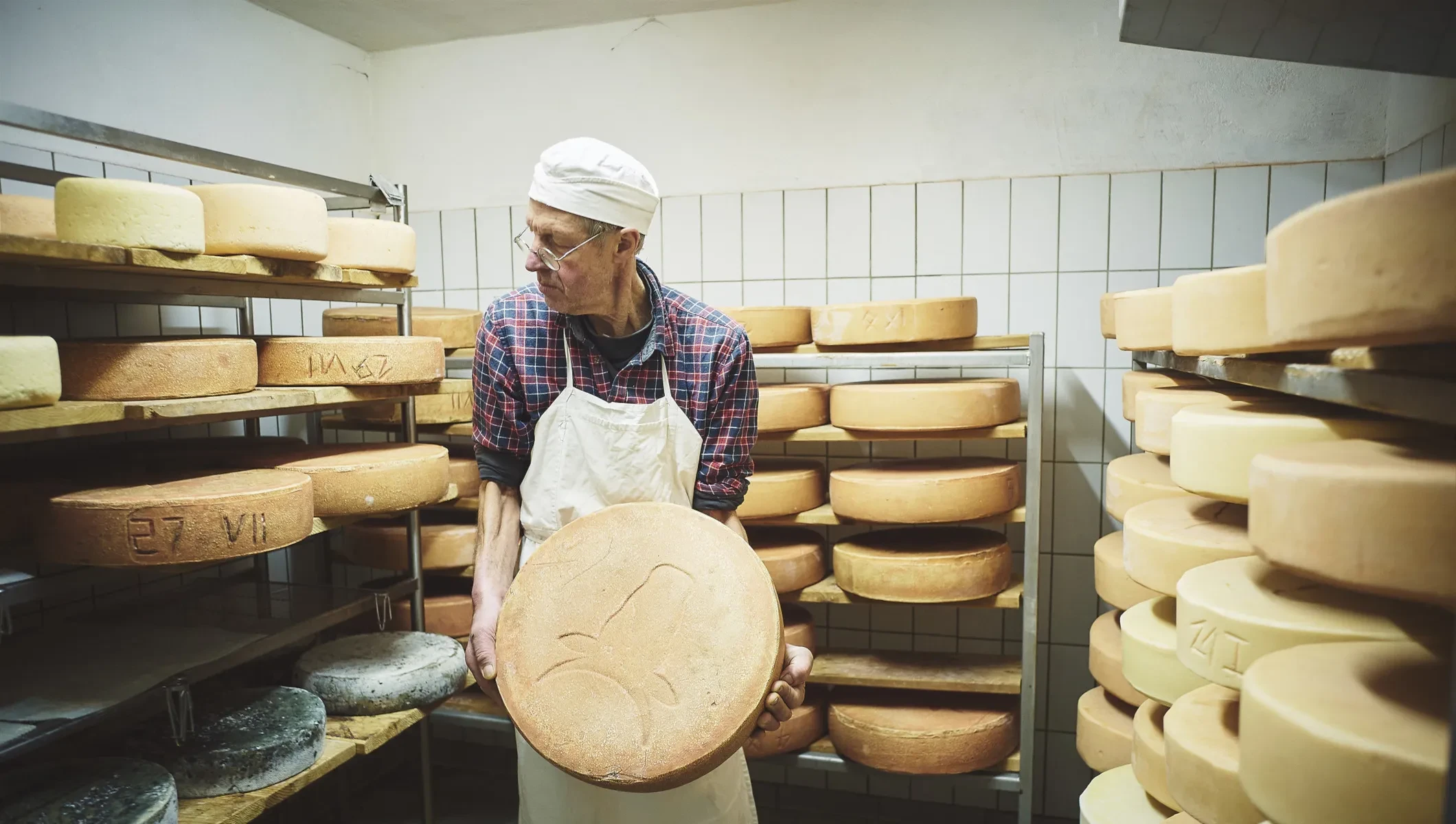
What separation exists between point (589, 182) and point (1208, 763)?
1.31 metres

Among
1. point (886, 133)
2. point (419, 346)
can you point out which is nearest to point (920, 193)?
point (886, 133)

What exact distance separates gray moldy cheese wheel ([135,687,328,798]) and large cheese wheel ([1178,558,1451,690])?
5.73ft

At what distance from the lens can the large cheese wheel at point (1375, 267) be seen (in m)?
0.58

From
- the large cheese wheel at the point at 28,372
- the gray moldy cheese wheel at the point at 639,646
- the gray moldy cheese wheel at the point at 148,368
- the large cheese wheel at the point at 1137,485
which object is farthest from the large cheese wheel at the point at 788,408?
the large cheese wheel at the point at 28,372

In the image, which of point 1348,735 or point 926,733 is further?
point 926,733

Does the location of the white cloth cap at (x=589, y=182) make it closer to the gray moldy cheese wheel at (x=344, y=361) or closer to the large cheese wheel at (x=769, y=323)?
the gray moldy cheese wheel at (x=344, y=361)

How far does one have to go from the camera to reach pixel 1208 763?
3.23 feet

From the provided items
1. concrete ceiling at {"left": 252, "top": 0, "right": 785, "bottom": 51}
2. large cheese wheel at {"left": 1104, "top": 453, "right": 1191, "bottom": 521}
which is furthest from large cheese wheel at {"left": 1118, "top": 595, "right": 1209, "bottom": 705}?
concrete ceiling at {"left": 252, "top": 0, "right": 785, "bottom": 51}

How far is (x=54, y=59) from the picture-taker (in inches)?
85.8

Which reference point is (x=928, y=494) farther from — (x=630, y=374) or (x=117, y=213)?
(x=117, y=213)

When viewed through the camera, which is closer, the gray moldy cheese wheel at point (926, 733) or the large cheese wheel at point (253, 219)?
the large cheese wheel at point (253, 219)

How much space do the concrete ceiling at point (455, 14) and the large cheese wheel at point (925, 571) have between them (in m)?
1.88

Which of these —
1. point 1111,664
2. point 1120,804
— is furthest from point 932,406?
point 1120,804

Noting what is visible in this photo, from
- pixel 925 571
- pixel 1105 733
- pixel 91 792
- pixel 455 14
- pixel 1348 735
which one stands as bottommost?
pixel 1105 733
